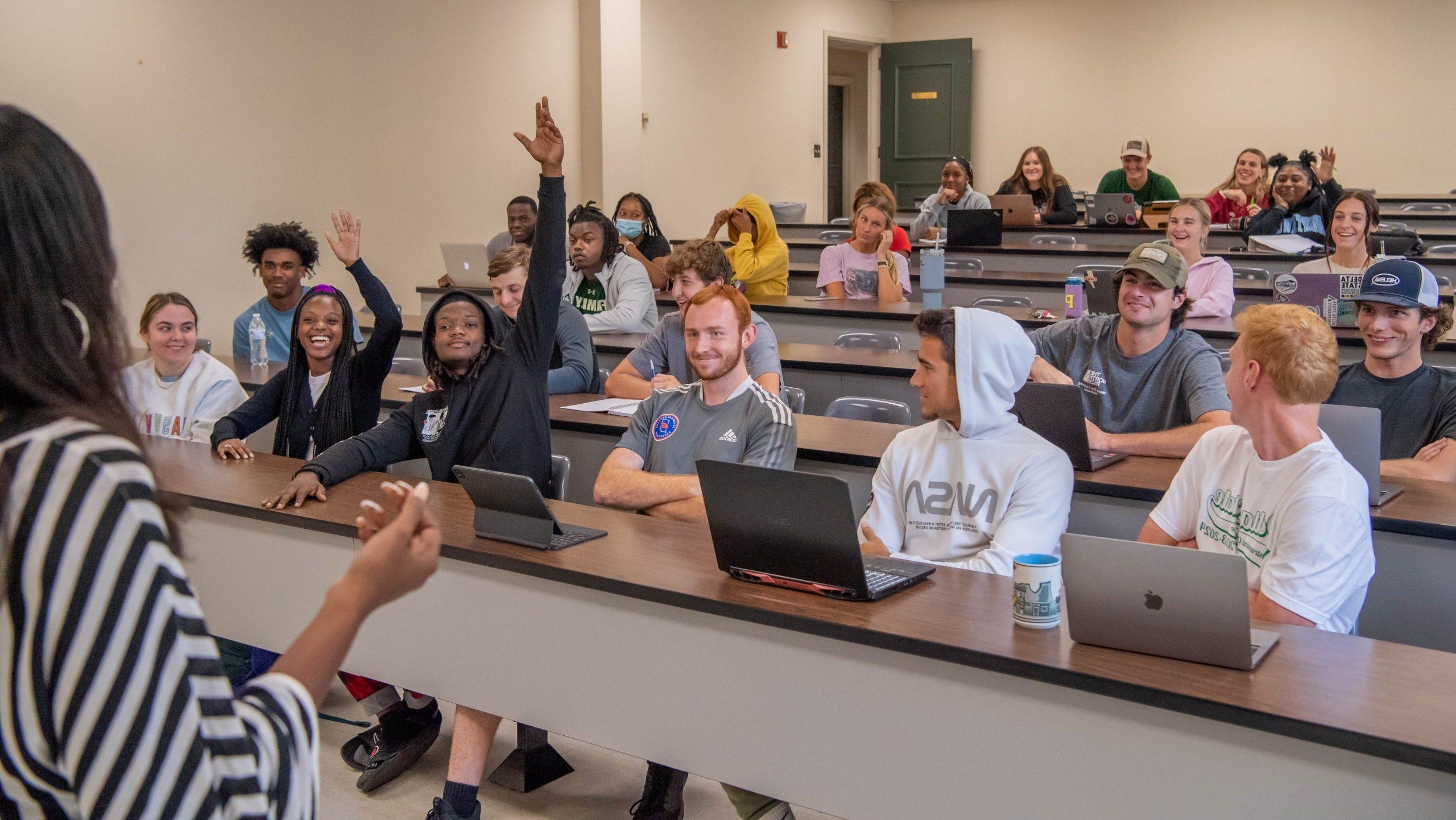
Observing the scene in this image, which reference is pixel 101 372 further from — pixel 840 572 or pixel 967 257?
pixel 967 257

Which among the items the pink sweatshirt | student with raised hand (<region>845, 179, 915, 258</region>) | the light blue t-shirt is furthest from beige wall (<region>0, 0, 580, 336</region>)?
the pink sweatshirt

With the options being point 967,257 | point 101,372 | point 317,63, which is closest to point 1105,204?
point 967,257

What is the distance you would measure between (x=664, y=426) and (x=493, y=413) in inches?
17.1

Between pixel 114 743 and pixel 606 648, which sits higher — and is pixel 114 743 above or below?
above

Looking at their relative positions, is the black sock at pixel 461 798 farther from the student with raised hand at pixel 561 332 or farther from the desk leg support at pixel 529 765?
the student with raised hand at pixel 561 332

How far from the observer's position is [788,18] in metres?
11.4

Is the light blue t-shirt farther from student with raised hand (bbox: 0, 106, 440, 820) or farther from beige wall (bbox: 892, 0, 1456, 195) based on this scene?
beige wall (bbox: 892, 0, 1456, 195)

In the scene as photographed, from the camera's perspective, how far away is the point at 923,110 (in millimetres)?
12625

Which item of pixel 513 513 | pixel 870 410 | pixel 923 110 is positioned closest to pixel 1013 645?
pixel 513 513

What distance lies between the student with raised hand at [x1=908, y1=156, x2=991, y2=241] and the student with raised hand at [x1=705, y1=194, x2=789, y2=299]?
2.12m

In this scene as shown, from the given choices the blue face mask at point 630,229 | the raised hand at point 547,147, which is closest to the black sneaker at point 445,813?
the raised hand at point 547,147

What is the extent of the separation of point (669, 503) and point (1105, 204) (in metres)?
6.42

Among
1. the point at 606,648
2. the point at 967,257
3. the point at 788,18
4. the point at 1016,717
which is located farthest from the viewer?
the point at 788,18

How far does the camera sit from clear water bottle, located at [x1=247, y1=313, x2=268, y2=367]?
474 centimetres
